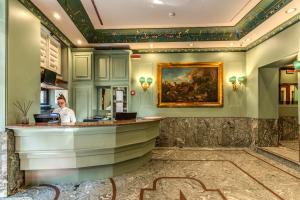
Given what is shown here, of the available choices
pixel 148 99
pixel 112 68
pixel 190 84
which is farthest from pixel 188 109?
pixel 112 68

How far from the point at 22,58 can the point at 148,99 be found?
4.04 metres

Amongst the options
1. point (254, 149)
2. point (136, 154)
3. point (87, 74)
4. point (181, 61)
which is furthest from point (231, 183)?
point (87, 74)

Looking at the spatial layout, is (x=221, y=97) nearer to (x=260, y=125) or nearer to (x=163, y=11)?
(x=260, y=125)

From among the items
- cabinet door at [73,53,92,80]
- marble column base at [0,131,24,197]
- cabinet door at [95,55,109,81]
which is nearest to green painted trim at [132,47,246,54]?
cabinet door at [95,55,109,81]

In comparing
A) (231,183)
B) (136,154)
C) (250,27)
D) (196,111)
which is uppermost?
(250,27)

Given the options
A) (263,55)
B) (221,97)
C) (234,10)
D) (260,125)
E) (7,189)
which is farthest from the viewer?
(221,97)

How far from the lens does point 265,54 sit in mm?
5738

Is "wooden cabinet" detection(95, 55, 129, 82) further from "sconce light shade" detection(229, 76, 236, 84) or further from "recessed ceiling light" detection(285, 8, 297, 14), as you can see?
"recessed ceiling light" detection(285, 8, 297, 14)

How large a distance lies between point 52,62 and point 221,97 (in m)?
5.07

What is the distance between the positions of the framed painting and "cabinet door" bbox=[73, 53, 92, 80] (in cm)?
218

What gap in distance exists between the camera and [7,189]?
10.5 feet

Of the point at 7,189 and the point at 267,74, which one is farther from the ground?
the point at 267,74

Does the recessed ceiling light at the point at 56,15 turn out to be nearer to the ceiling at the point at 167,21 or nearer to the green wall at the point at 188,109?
the ceiling at the point at 167,21

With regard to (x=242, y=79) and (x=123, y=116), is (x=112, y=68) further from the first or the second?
(x=242, y=79)
